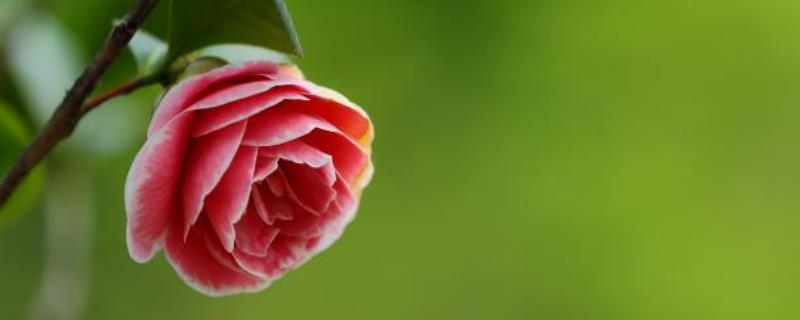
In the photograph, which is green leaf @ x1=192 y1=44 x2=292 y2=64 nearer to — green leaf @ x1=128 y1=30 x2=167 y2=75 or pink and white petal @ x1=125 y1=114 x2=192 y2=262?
green leaf @ x1=128 y1=30 x2=167 y2=75

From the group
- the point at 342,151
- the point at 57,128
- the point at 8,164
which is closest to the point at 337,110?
the point at 342,151

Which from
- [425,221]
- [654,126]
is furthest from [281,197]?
[654,126]

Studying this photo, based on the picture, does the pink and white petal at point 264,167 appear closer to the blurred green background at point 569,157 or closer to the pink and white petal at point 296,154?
the pink and white petal at point 296,154

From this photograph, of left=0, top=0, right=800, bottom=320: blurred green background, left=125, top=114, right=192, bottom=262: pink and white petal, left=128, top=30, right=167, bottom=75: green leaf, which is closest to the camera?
left=125, top=114, right=192, bottom=262: pink and white petal

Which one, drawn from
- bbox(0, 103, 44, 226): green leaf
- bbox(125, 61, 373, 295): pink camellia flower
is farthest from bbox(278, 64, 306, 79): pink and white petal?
bbox(0, 103, 44, 226): green leaf

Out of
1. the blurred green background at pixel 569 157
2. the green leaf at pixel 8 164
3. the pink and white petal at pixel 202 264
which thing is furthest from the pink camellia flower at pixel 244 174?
the blurred green background at pixel 569 157

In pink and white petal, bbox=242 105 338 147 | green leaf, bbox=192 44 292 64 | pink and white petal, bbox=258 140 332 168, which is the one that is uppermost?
pink and white petal, bbox=242 105 338 147

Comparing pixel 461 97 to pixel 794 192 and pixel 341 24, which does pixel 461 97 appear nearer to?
pixel 341 24

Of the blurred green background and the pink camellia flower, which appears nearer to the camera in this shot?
the pink camellia flower
